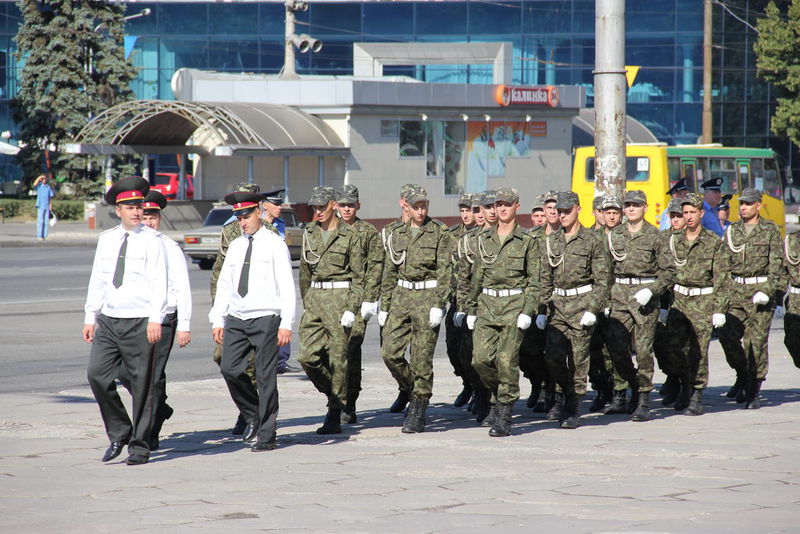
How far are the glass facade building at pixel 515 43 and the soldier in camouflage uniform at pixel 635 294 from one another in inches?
2104

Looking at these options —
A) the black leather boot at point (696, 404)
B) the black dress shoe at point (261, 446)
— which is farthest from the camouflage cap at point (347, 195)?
the black leather boot at point (696, 404)

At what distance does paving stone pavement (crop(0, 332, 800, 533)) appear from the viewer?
7184 millimetres

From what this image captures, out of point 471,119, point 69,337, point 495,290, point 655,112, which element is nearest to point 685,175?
point 471,119

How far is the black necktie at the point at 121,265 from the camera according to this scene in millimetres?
9125

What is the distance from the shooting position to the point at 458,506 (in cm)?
757

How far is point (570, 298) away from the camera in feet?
35.8

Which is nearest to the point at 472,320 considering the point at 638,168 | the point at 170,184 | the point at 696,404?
the point at 696,404

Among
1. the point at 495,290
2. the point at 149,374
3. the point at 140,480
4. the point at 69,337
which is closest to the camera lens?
the point at 140,480

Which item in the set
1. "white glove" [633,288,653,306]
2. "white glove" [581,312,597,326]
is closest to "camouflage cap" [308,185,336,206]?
"white glove" [581,312,597,326]

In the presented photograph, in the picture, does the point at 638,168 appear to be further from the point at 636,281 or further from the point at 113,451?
the point at 113,451

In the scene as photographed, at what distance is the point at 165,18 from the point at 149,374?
62.4 metres

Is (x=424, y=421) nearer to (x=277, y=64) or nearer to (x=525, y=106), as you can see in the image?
(x=525, y=106)

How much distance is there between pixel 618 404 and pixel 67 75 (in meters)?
43.3

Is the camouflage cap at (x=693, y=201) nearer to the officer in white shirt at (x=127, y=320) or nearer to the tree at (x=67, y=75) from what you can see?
the officer in white shirt at (x=127, y=320)
